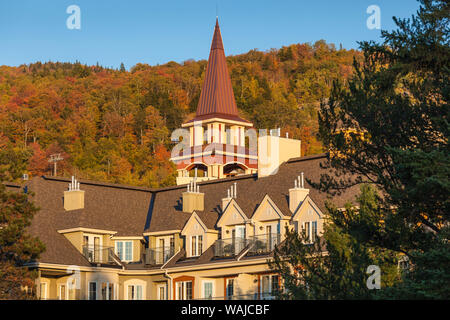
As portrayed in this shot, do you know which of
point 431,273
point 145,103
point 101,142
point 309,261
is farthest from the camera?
point 145,103

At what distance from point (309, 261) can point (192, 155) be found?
41012mm

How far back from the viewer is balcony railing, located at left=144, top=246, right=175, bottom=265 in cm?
5353

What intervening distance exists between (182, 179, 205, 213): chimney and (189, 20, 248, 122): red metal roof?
870 inches

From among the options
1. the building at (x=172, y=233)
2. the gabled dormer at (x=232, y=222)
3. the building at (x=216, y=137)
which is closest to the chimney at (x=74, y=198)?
the building at (x=172, y=233)

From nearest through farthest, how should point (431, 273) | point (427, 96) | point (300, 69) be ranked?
point (431, 273), point (427, 96), point (300, 69)

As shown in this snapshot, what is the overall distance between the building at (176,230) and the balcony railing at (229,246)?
0.05 metres

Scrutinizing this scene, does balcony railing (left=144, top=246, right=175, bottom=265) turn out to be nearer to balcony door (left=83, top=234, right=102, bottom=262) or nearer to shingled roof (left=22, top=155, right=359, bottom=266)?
shingled roof (left=22, top=155, right=359, bottom=266)

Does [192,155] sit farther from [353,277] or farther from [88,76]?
[88,76]

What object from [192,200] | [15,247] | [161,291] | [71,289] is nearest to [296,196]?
[192,200]

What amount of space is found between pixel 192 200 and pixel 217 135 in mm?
21593

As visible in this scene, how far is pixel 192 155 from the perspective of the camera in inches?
2904

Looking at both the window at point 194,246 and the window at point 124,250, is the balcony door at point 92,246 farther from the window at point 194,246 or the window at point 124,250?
the window at point 194,246

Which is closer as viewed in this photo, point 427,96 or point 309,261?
point 427,96
